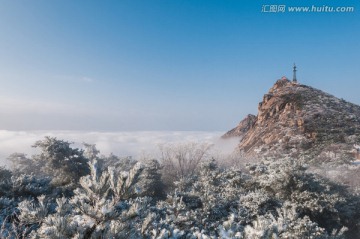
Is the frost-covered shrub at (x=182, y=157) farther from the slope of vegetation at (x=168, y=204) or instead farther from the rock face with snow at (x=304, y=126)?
the slope of vegetation at (x=168, y=204)

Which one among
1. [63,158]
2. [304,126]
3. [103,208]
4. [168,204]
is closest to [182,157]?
[304,126]

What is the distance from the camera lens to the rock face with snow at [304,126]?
104 ft

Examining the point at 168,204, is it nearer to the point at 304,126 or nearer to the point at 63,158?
the point at 63,158

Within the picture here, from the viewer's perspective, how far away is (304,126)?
37000 mm

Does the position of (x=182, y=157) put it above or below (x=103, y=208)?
below

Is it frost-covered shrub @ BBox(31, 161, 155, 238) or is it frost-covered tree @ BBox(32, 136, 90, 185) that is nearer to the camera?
frost-covered shrub @ BBox(31, 161, 155, 238)

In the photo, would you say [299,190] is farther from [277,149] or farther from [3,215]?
[277,149]

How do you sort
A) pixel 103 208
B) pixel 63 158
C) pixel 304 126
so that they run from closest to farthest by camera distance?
pixel 103 208 < pixel 63 158 < pixel 304 126

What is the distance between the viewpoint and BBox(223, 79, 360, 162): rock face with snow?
104 ft

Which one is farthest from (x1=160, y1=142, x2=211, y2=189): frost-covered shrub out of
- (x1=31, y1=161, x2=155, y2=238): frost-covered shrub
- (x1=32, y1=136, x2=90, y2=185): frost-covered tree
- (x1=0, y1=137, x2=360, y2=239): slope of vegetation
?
(x1=31, y1=161, x2=155, y2=238): frost-covered shrub

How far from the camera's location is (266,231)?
15.8ft

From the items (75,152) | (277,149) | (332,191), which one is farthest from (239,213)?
(277,149)

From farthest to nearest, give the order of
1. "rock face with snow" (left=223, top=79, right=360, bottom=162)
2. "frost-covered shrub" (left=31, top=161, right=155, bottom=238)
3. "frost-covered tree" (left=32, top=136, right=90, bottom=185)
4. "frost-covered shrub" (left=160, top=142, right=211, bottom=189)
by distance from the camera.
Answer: "frost-covered shrub" (left=160, top=142, right=211, bottom=189), "rock face with snow" (left=223, top=79, right=360, bottom=162), "frost-covered tree" (left=32, top=136, right=90, bottom=185), "frost-covered shrub" (left=31, top=161, right=155, bottom=238)

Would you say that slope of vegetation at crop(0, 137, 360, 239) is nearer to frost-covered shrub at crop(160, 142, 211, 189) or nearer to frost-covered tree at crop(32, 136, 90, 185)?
frost-covered tree at crop(32, 136, 90, 185)
